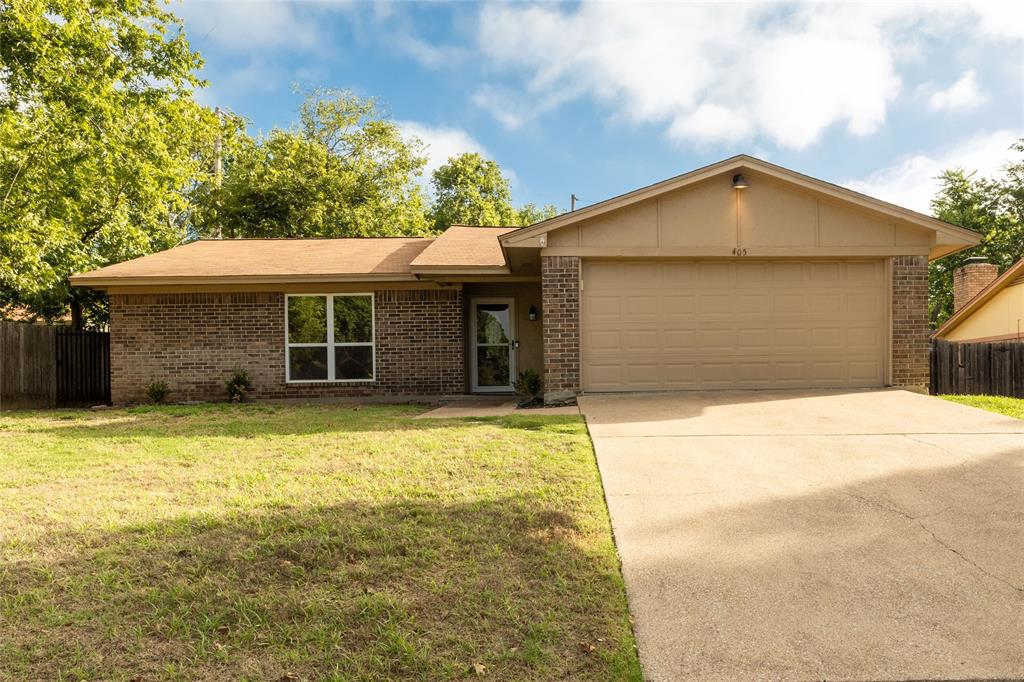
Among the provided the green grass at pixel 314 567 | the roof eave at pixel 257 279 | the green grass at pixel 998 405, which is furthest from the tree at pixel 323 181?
the green grass at pixel 998 405

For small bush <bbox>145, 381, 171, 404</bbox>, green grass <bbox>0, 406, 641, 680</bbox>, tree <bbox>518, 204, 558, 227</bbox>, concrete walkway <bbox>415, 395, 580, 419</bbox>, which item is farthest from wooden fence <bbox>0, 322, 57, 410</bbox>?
tree <bbox>518, 204, 558, 227</bbox>

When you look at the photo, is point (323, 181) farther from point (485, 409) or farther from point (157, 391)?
point (485, 409)

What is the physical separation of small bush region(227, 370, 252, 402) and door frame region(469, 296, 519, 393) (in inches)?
180

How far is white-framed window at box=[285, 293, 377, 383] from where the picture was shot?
40.5ft

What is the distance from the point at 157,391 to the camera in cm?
1223

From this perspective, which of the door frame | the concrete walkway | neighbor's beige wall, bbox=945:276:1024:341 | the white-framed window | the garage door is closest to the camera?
the concrete walkway

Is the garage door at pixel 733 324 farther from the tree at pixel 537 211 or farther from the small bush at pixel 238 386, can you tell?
the tree at pixel 537 211

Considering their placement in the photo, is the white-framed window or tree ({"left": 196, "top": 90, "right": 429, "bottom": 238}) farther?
tree ({"left": 196, "top": 90, "right": 429, "bottom": 238})

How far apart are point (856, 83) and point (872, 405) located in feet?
29.5

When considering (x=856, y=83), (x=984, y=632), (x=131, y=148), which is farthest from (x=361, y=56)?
(x=984, y=632)

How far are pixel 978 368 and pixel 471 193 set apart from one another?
30.1m

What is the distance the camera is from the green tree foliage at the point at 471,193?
122ft

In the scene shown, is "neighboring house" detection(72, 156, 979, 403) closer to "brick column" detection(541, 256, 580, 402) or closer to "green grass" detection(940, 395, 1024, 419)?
"brick column" detection(541, 256, 580, 402)

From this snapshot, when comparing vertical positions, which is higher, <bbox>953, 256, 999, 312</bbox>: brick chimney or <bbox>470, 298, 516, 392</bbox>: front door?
<bbox>953, 256, 999, 312</bbox>: brick chimney
